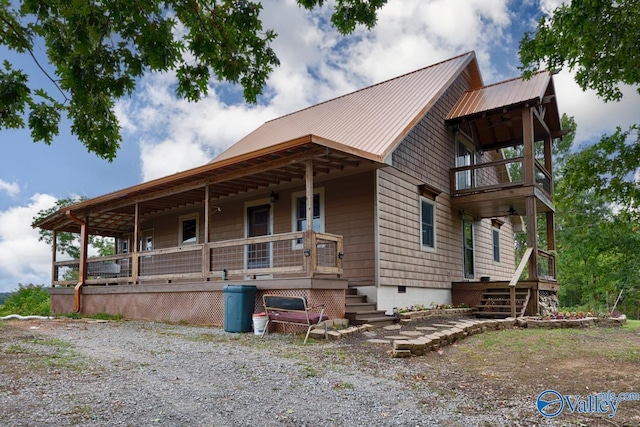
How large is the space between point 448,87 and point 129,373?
478 inches

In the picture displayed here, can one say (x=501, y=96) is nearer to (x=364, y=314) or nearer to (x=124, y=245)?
(x=364, y=314)

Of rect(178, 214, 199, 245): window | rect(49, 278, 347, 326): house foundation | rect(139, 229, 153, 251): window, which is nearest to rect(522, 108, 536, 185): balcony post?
rect(49, 278, 347, 326): house foundation

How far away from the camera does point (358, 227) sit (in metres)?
11.4

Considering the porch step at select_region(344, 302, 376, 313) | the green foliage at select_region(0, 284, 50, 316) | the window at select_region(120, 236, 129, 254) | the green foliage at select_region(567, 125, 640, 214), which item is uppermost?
the green foliage at select_region(567, 125, 640, 214)

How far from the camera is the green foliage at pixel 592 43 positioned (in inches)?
242

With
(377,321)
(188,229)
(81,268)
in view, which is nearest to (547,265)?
(377,321)

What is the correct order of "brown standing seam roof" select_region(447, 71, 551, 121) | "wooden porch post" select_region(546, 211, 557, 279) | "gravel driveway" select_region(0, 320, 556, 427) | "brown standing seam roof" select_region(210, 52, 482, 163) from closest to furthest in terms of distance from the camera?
"gravel driveway" select_region(0, 320, 556, 427)
"brown standing seam roof" select_region(210, 52, 482, 163)
"brown standing seam roof" select_region(447, 71, 551, 121)
"wooden porch post" select_region(546, 211, 557, 279)

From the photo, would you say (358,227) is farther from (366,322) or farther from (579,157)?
(579,157)

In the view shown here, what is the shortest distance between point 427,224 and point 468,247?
2.99m

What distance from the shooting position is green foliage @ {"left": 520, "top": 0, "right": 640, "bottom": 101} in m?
6.16

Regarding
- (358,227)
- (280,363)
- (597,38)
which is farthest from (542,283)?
(280,363)

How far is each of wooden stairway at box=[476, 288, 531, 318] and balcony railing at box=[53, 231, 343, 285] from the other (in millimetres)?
4717

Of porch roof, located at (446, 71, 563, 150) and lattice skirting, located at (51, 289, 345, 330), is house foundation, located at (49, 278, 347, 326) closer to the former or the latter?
lattice skirting, located at (51, 289, 345, 330)

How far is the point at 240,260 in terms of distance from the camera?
1378 cm
